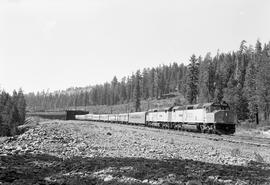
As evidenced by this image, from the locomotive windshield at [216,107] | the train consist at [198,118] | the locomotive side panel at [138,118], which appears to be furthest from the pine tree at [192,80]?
the locomotive windshield at [216,107]

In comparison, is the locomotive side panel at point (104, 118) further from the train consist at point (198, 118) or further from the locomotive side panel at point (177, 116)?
the locomotive side panel at point (177, 116)

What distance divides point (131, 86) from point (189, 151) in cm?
17228

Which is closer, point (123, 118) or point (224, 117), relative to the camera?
point (224, 117)

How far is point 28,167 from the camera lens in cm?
1226

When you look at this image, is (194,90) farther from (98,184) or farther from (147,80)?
(147,80)

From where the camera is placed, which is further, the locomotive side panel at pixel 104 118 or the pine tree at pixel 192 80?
the locomotive side panel at pixel 104 118

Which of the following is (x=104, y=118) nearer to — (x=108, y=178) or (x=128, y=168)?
(x=128, y=168)

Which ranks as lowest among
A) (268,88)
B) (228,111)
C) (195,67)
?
(228,111)

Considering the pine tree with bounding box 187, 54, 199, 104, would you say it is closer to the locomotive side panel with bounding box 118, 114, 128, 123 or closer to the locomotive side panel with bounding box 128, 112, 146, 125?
the locomotive side panel with bounding box 118, 114, 128, 123

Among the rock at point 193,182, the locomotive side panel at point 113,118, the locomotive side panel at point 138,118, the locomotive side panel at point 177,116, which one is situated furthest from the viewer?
the locomotive side panel at point 113,118

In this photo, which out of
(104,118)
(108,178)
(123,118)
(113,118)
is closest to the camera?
(108,178)

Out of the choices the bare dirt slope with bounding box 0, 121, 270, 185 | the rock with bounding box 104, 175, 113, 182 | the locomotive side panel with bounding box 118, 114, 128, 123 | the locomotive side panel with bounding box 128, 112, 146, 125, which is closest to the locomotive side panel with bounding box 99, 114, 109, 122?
the locomotive side panel with bounding box 118, 114, 128, 123

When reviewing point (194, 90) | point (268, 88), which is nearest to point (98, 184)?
point (268, 88)

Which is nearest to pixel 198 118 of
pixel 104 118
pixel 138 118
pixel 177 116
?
pixel 177 116
